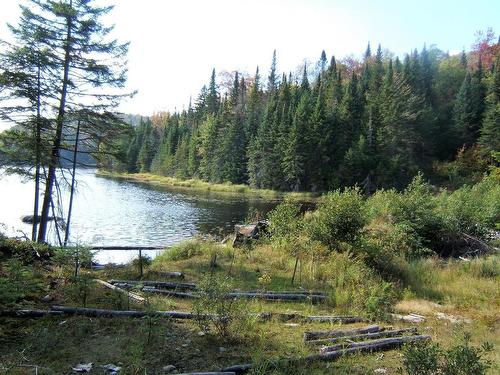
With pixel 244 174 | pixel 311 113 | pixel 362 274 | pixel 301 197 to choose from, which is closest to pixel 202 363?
pixel 362 274

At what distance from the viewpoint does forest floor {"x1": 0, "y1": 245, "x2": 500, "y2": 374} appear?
19.2 ft

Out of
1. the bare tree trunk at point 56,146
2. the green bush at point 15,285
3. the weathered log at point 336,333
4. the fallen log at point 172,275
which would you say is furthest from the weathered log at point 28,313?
the bare tree trunk at point 56,146

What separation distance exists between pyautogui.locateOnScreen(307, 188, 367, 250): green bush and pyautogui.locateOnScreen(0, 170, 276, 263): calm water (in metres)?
10.0

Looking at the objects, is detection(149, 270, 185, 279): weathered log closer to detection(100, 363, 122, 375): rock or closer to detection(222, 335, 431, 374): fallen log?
detection(100, 363, 122, 375): rock

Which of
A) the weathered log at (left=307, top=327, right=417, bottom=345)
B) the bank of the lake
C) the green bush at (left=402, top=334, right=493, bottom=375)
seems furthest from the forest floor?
the bank of the lake

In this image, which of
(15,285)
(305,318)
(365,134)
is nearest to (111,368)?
(15,285)

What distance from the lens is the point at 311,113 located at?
2373 inches

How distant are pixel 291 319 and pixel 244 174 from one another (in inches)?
2379

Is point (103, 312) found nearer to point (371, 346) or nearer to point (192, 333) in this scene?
point (192, 333)

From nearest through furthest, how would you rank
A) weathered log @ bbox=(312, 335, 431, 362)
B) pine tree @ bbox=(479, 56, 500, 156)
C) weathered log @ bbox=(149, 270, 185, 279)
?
weathered log @ bbox=(312, 335, 431, 362) < weathered log @ bbox=(149, 270, 185, 279) < pine tree @ bbox=(479, 56, 500, 156)

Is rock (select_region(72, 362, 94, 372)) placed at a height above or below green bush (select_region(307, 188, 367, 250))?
below

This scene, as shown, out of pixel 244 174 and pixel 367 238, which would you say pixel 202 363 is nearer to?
pixel 367 238

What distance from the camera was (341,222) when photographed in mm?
14039

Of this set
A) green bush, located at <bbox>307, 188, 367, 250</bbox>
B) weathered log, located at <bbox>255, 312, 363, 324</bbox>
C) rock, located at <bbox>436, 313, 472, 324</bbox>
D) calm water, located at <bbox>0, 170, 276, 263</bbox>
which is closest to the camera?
weathered log, located at <bbox>255, 312, 363, 324</bbox>
